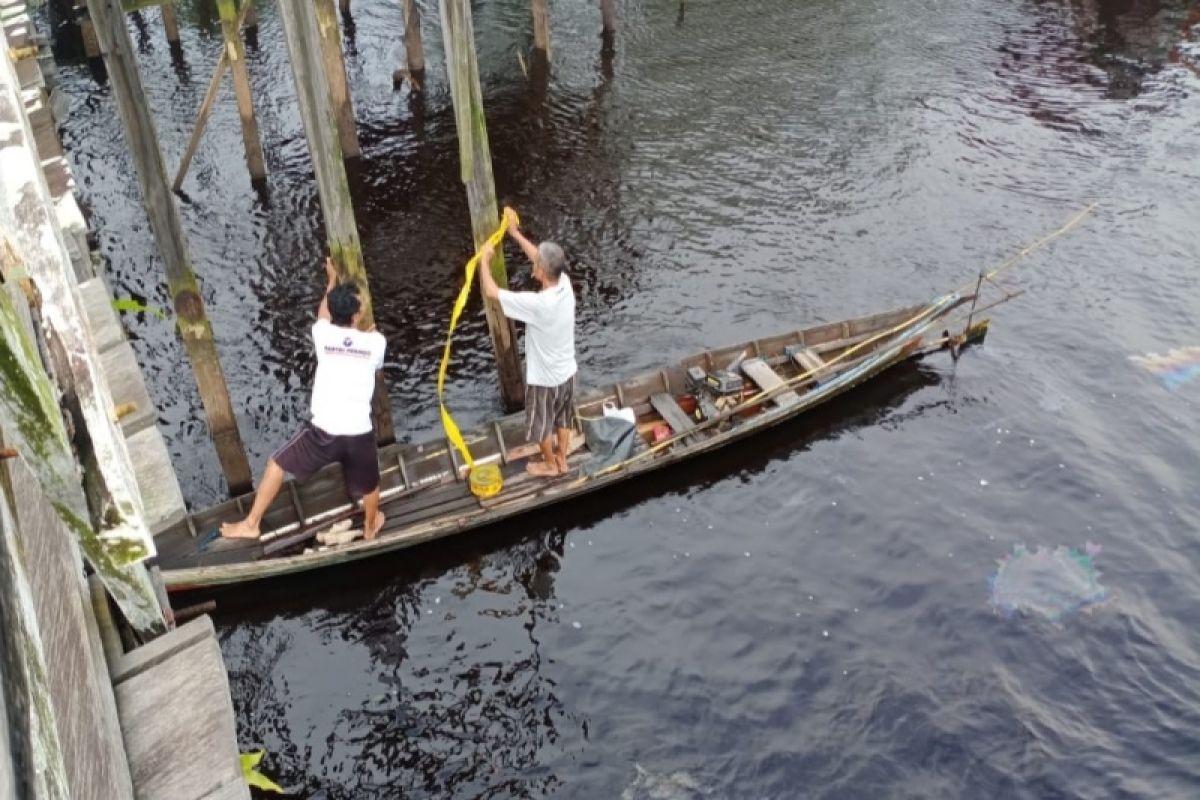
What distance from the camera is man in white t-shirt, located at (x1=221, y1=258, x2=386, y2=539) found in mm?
8430

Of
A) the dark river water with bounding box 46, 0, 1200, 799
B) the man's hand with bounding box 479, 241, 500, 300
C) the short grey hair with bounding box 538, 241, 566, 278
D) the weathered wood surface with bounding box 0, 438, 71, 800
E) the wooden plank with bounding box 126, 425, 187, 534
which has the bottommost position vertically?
the dark river water with bounding box 46, 0, 1200, 799

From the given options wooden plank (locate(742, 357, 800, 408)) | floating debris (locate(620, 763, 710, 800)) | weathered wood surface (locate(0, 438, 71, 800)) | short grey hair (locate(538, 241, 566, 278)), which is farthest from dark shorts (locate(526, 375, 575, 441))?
weathered wood surface (locate(0, 438, 71, 800))

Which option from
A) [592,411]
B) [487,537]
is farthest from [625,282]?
[487,537]

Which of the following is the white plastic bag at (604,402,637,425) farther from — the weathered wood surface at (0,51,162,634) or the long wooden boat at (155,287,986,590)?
the weathered wood surface at (0,51,162,634)

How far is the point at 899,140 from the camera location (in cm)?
1945

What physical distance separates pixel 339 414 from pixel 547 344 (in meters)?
2.18

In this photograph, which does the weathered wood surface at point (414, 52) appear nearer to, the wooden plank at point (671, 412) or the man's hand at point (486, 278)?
the wooden plank at point (671, 412)

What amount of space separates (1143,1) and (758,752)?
2550 centimetres

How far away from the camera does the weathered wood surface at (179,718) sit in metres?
1.94

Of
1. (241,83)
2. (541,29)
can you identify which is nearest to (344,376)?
(241,83)

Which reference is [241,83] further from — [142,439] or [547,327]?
[142,439]

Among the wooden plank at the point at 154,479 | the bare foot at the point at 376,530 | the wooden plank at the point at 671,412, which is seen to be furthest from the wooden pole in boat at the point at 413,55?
the wooden plank at the point at 154,479

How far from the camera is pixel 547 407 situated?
1025 centimetres

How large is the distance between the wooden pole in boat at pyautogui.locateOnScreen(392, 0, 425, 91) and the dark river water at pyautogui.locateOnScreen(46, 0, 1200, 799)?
1.34ft
